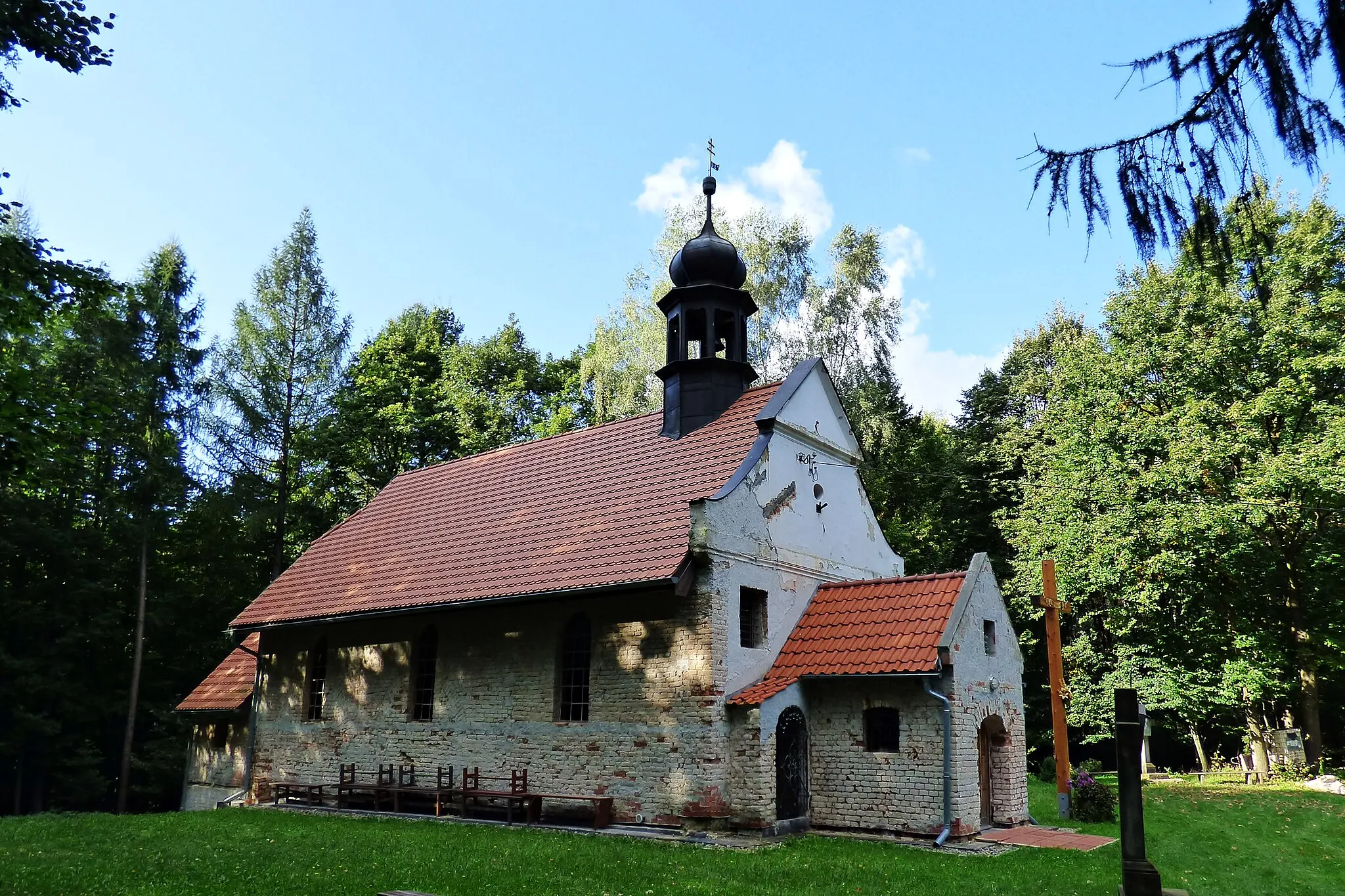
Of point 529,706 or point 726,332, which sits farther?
point 726,332

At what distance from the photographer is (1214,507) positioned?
867 inches

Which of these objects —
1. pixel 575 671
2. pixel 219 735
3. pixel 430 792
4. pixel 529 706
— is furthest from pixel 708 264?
pixel 219 735

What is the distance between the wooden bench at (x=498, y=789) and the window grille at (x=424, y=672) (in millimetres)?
1833

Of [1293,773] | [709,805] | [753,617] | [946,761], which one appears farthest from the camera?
[1293,773]

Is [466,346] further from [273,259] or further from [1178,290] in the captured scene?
[1178,290]

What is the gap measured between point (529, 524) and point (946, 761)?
8476 mm

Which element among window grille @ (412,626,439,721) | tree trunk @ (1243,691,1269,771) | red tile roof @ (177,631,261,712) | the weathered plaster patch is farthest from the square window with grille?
tree trunk @ (1243,691,1269,771)

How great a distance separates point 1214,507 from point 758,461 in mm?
13507

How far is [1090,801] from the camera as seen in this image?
51.7 ft

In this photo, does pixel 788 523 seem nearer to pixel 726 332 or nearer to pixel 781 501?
pixel 781 501

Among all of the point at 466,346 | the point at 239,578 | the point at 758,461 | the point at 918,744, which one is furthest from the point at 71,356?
the point at 918,744

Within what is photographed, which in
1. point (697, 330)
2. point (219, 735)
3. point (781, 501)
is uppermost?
point (697, 330)

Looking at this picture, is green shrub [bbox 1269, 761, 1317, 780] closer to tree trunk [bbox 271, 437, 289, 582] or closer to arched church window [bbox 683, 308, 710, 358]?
arched church window [bbox 683, 308, 710, 358]

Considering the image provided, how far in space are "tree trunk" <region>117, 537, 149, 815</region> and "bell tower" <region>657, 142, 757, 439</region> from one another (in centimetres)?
1709
